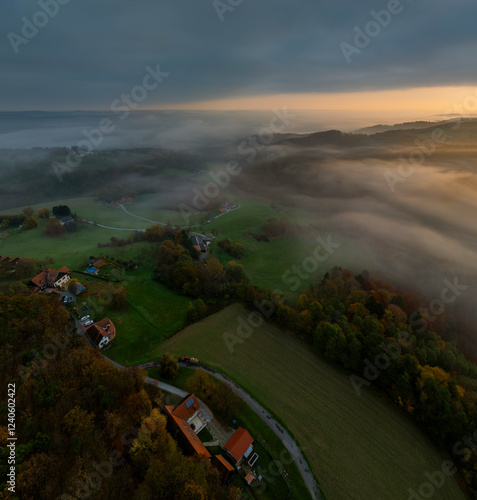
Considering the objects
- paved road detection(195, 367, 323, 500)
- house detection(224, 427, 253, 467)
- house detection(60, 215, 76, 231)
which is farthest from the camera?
house detection(60, 215, 76, 231)

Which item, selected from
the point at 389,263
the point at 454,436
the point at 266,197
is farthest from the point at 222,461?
the point at 266,197

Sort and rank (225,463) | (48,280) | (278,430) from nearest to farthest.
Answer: (225,463) < (278,430) < (48,280)

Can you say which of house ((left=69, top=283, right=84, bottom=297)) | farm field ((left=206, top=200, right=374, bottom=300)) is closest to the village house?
house ((left=69, top=283, right=84, bottom=297))

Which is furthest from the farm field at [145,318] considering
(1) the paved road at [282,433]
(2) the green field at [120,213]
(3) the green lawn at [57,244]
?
(2) the green field at [120,213]

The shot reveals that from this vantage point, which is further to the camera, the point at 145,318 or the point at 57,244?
the point at 57,244

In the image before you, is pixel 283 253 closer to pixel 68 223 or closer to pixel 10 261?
pixel 10 261

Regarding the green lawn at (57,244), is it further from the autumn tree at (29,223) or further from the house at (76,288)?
the house at (76,288)
